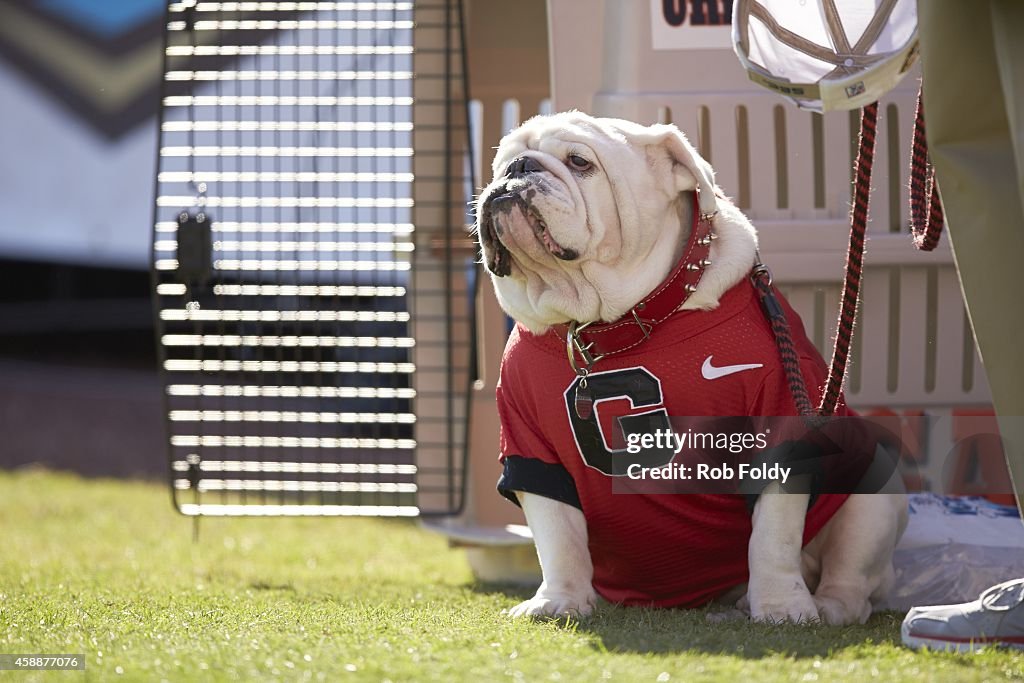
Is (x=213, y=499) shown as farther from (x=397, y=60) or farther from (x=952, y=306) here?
(x=952, y=306)

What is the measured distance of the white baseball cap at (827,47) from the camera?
146 cm

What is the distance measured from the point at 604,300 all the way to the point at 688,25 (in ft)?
2.23

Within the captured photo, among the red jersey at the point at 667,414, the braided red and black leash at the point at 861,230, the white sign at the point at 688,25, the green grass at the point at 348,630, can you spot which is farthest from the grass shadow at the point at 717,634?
the white sign at the point at 688,25

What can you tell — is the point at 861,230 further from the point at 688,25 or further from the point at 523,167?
the point at 688,25

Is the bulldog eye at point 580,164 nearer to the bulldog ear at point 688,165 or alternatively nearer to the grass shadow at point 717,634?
the bulldog ear at point 688,165

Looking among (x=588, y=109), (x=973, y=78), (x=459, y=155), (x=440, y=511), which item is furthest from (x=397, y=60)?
(x=973, y=78)

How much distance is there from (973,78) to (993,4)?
0.26 feet

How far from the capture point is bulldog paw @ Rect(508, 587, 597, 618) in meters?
1.57

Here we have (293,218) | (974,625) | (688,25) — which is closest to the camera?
(974,625)

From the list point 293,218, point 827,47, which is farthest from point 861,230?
point 293,218

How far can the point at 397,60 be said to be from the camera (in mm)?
2398

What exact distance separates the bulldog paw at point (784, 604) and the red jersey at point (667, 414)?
13cm

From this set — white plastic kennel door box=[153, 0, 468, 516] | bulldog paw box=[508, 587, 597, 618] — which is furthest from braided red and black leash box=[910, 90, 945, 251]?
white plastic kennel door box=[153, 0, 468, 516]

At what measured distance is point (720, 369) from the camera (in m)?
1.60
